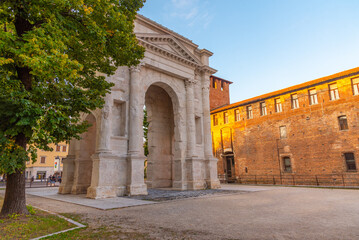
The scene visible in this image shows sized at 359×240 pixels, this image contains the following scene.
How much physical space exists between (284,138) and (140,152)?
17.1m

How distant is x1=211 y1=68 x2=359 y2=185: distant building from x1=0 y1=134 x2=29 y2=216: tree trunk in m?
23.2

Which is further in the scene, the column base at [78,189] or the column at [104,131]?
the column base at [78,189]

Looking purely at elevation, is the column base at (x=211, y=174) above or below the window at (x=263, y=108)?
below

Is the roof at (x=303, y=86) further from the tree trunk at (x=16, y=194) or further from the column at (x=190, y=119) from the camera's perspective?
the tree trunk at (x=16, y=194)

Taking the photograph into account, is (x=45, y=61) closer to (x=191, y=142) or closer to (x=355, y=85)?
(x=191, y=142)

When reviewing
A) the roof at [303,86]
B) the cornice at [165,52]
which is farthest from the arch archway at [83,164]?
the roof at [303,86]

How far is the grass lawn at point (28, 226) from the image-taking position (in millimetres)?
5321

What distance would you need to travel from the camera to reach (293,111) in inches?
981

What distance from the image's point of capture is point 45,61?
5.67 metres

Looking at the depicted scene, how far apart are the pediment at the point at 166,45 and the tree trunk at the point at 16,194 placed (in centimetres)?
1147

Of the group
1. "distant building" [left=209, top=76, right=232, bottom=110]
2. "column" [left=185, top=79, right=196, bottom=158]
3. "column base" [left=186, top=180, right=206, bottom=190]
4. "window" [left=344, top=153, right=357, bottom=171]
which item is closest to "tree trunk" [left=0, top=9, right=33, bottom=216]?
"column base" [left=186, top=180, right=206, bottom=190]

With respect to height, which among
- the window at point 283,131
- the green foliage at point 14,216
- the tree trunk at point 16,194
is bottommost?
the green foliage at point 14,216

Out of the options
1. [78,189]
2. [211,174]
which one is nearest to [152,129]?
[211,174]

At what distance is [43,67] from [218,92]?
32.5 m
